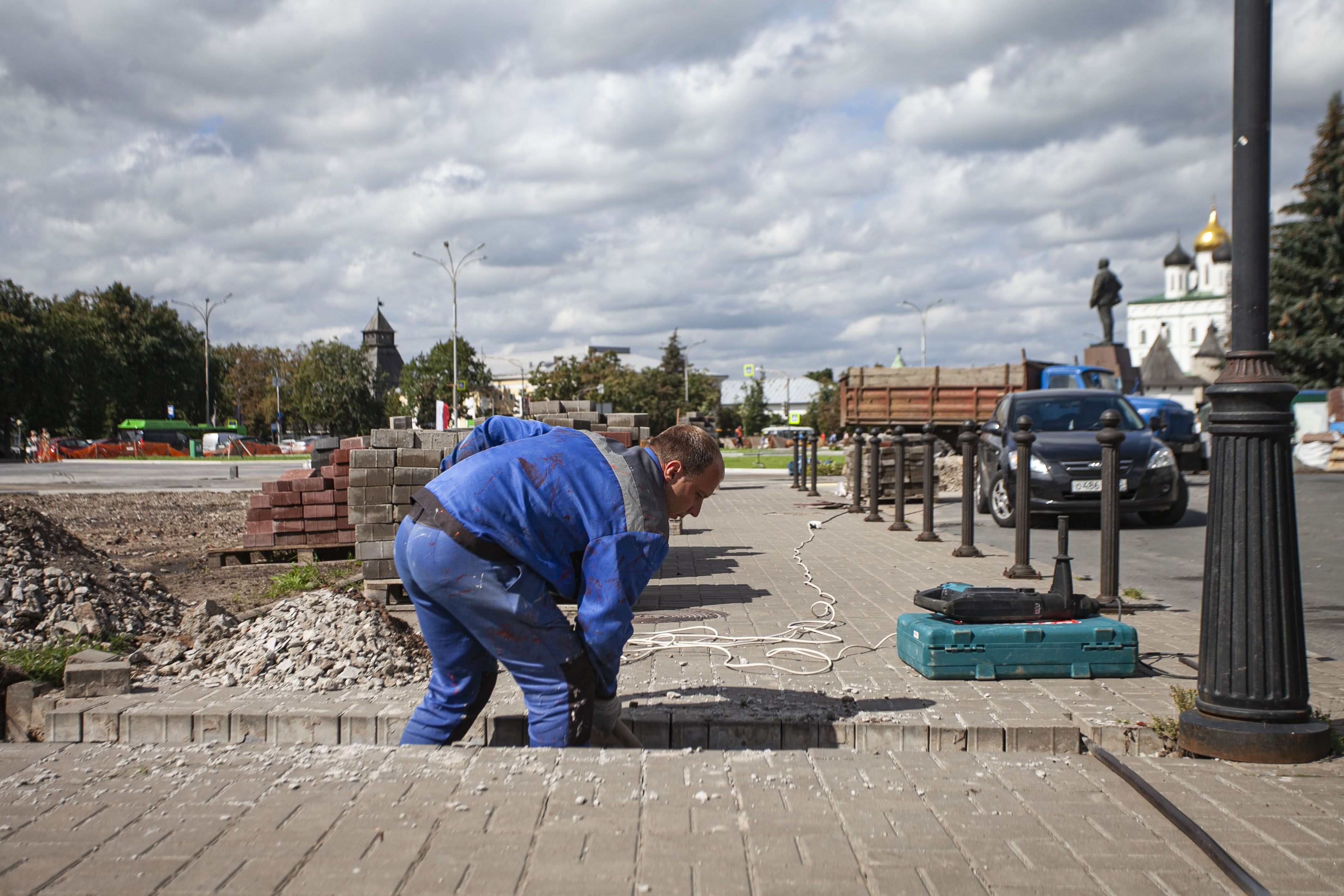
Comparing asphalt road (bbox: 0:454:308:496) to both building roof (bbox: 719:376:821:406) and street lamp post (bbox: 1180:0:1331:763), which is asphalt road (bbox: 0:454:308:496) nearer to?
street lamp post (bbox: 1180:0:1331:763)

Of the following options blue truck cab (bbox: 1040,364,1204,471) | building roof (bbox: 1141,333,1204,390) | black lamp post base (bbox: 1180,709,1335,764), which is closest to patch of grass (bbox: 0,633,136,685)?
black lamp post base (bbox: 1180,709,1335,764)

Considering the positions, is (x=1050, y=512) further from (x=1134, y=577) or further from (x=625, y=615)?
(x=625, y=615)

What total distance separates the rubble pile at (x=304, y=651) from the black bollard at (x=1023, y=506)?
465 centimetres

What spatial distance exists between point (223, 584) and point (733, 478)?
64.0 feet

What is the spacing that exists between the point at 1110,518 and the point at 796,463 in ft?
54.9

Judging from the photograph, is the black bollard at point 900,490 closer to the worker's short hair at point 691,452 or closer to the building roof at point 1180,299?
the worker's short hair at point 691,452

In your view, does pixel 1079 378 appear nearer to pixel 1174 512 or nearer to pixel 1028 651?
pixel 1174 512

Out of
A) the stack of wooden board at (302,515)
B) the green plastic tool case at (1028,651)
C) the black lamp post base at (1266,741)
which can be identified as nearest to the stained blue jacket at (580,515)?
the green plastic tool case at (1028,651)

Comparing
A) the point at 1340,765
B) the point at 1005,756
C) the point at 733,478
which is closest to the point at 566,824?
the point at 1005,756

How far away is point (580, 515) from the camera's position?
3170 mm

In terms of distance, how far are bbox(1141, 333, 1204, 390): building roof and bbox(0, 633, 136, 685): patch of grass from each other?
2941 inches

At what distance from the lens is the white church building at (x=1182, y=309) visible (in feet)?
361

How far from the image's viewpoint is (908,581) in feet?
25.3

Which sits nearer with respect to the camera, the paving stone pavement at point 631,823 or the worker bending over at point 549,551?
the paving stone pavement at point 631,823
